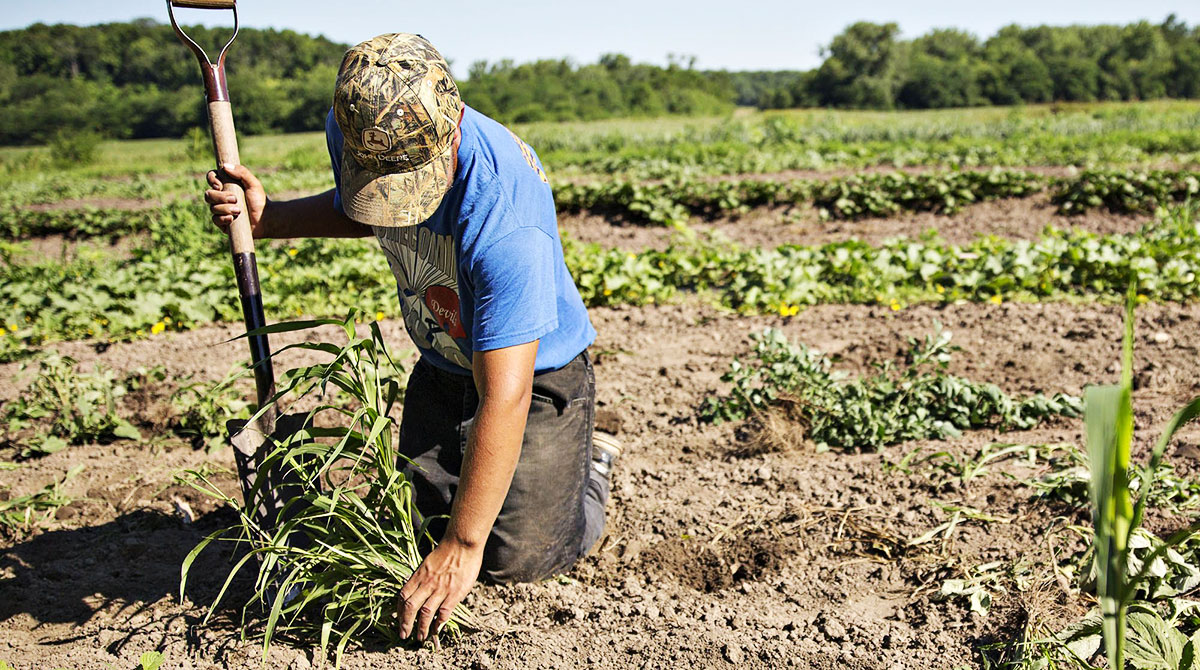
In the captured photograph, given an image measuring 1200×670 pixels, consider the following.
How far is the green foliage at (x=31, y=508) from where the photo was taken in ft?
8.59

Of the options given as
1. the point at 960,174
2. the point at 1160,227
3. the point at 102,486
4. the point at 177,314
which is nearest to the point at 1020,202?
the point at 960,174

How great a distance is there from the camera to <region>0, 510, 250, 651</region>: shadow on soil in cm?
212

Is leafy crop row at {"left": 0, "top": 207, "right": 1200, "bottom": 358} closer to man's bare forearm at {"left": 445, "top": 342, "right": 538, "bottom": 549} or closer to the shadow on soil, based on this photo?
the shadow on soil

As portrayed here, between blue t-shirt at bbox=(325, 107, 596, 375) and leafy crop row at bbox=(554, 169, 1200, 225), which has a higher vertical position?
blue t-shirt at bbox=(325, 107, 596, 375)

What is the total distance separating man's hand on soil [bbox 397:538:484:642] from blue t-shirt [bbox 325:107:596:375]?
1.63 ft

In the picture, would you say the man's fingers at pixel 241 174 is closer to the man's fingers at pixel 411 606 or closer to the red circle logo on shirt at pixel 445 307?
the red circle logo on shirt at pixel 445 307

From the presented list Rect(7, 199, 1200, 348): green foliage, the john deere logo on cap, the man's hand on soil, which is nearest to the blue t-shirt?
the john deere logo on cap

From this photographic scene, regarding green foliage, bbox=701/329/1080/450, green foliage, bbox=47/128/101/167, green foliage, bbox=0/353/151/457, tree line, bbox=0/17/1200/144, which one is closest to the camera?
green foliage, bbox=701/329/1080/450

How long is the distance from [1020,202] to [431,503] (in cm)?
771

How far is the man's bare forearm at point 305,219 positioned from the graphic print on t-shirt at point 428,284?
19 centimetres

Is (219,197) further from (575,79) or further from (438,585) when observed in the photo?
(575,79)

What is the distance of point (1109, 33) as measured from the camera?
5641 cm

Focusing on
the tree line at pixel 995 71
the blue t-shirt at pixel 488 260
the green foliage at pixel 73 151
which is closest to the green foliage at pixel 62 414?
the blue t-shirt at pixel 488 260

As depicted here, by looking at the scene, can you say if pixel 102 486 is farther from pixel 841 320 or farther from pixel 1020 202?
pixel 1020 202
